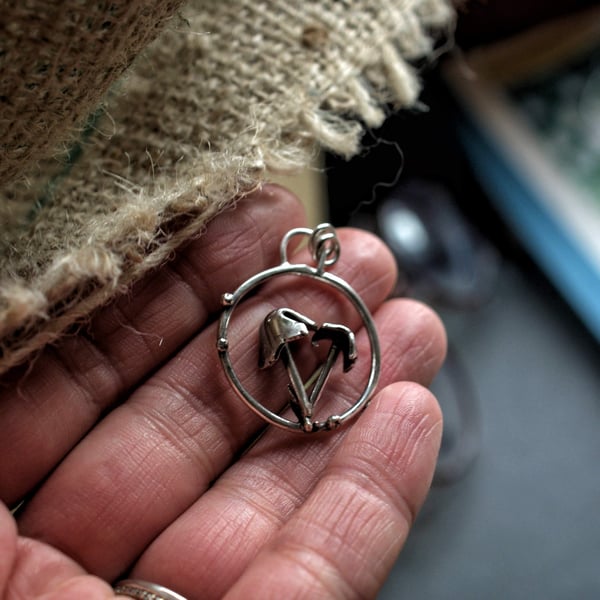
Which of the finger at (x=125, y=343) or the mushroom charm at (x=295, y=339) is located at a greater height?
the finger at (x=125, y=343)

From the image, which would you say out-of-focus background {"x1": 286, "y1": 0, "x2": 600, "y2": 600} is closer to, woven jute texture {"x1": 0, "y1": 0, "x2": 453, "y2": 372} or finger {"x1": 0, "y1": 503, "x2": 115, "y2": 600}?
woven jute texture {"x1": 0, "y1": 0, "x2": 453, "y2": 372}

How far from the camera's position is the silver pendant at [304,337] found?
→ 0.60 m

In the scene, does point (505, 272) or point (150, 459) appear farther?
point (505, 272)

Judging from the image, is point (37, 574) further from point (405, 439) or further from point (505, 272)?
point (505, 272)

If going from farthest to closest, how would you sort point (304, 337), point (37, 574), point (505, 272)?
point (505, 272) → point (304, 337) → point (37, 574)

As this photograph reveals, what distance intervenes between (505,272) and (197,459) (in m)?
0.75

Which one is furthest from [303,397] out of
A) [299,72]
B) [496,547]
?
[496,547]

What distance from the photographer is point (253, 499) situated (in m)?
0.57

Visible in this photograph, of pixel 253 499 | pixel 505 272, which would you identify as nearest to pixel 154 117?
pixel 253 499

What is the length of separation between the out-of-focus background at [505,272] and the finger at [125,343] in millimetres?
243

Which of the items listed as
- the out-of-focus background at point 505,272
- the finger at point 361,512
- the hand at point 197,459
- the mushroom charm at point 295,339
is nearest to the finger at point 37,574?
the hand at point 197,459

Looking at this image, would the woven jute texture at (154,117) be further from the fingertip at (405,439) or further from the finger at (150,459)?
the fingertip at (405,439)

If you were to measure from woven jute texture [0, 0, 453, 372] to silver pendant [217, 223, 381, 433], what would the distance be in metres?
0.07

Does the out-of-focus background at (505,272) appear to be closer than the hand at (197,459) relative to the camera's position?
No
